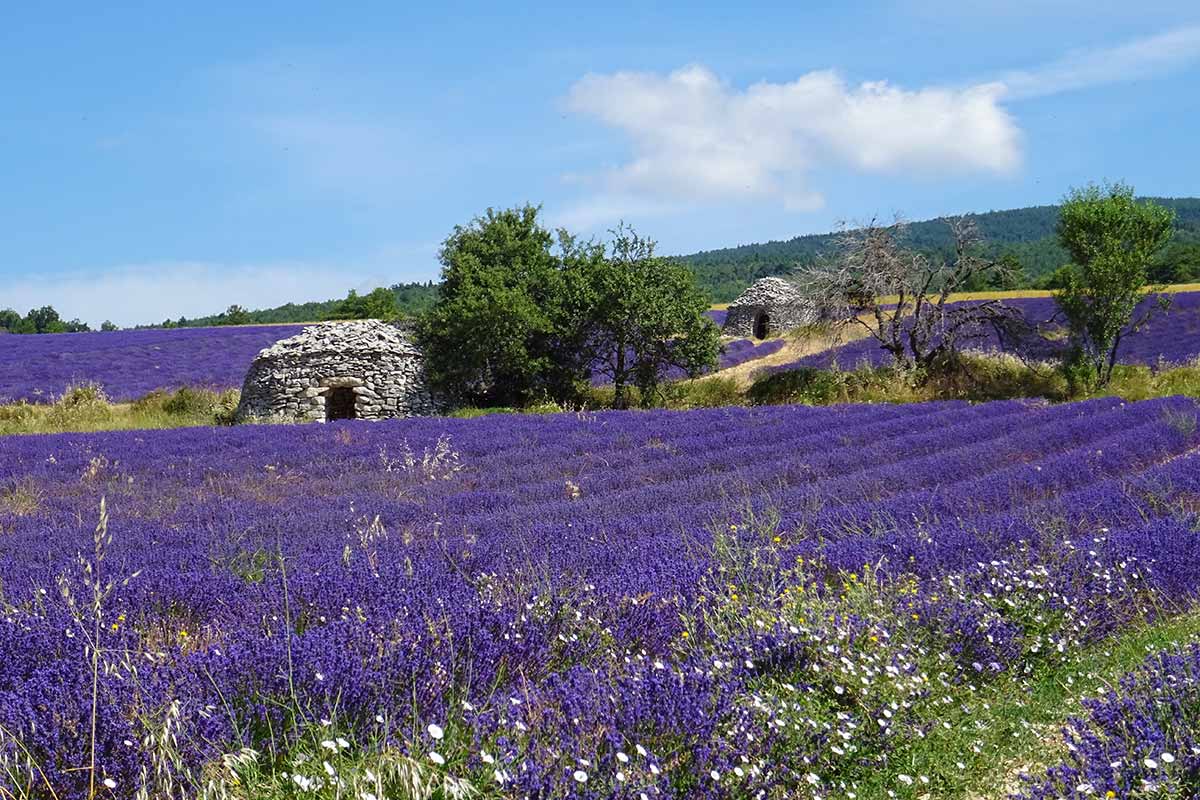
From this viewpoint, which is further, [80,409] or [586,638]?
[80,409]

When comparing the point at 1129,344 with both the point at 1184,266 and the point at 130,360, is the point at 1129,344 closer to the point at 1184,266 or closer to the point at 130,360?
the point at 1184,266

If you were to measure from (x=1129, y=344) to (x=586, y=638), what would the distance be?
26724 millimetres

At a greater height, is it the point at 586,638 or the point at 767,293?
the point at 767,293

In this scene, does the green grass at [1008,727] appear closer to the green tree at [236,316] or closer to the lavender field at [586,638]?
the lavender field at [586,638]

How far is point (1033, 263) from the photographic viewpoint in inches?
2569

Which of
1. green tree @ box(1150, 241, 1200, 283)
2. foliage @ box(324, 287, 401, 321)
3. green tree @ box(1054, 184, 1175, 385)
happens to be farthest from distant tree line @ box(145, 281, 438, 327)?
green tree @ box(1150, 241, 1200, 283)

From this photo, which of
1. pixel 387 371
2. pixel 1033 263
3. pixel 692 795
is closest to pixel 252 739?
pixel 692 795

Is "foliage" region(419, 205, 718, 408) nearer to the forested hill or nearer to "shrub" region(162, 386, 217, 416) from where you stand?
"shrub" region(162, 386, 217, 416)

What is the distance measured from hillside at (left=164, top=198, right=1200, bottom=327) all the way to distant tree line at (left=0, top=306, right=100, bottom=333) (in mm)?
5568

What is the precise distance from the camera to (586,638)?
347 centimetres

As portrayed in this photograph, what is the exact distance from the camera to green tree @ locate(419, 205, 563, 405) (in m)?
19.6

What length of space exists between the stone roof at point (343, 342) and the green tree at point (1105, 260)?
14030 mm

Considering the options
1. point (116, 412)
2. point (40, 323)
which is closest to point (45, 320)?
point (40, 323)

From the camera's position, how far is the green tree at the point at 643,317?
19828 millimetres
